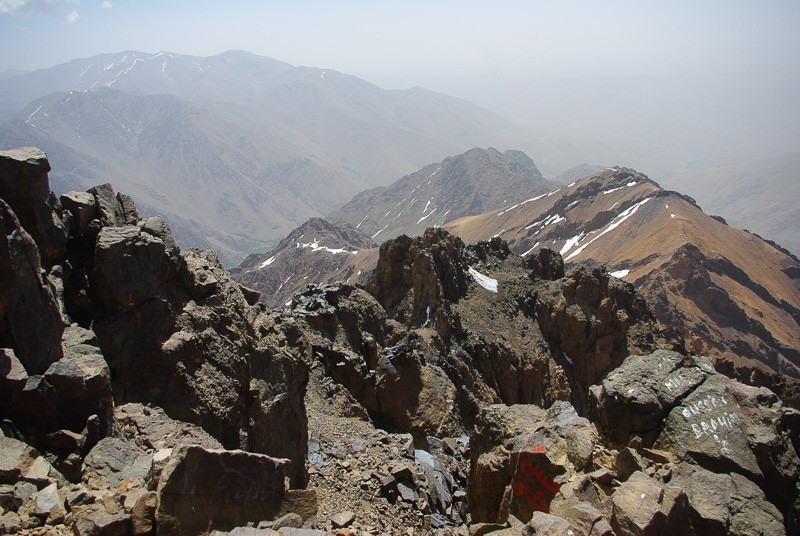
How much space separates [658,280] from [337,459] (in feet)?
292

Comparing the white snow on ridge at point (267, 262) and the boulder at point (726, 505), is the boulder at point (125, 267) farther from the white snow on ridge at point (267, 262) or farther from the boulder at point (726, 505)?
the white snow on ridge at point (267, 262)

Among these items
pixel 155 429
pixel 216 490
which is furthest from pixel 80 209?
pixel 216 490

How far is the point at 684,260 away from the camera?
9975cm

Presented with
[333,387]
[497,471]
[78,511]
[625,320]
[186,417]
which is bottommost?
[625,320]

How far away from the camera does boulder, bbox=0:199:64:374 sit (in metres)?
10.6

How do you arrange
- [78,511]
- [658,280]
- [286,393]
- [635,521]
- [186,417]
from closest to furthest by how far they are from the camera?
[78,511] → [635,521] → [186,417] → [286,393] → [658,280]

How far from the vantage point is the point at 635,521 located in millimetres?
9805

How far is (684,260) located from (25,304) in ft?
344

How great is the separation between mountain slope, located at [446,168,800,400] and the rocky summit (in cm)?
4432

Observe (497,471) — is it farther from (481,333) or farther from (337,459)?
(481,333)

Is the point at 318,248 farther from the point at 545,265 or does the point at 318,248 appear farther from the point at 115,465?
the point at 115,465

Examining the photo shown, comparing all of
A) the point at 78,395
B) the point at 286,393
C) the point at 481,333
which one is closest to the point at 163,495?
the point at 78,395

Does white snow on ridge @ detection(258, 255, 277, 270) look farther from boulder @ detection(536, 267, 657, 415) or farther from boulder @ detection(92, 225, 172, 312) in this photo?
boulder @ detection(92, 225, 172, 312)

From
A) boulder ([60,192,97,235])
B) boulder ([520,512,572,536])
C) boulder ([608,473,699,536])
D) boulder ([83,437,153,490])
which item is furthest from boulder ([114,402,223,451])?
boulder ([608,473,699,536])
